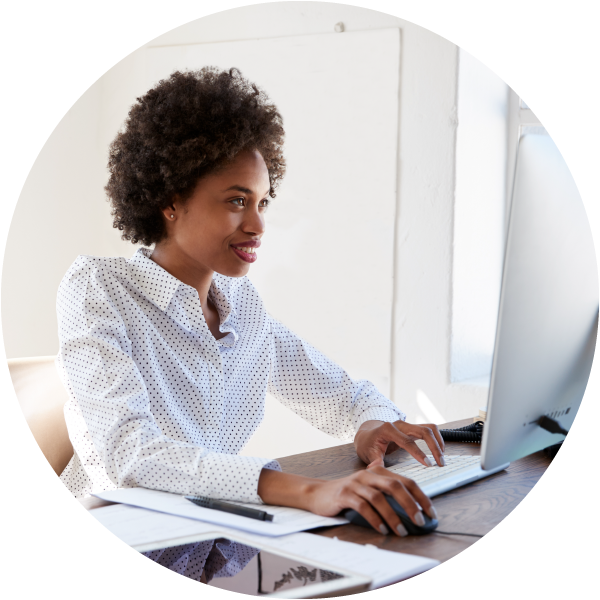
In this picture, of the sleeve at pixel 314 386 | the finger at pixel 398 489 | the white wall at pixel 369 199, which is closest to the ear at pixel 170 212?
the sleeve at pixel 314 386

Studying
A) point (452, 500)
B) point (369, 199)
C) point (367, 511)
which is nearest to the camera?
point (367, 511)

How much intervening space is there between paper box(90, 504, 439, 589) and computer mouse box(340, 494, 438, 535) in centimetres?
6

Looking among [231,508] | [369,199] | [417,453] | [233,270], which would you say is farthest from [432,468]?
[369,199]

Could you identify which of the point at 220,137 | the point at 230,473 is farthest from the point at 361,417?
the point at 220,137

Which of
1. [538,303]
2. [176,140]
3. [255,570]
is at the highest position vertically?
[176,140]

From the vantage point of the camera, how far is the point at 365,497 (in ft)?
2.66

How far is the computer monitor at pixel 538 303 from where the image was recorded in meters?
0.72

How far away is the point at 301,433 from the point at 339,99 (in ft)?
4.57

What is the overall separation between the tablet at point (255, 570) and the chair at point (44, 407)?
67 cm

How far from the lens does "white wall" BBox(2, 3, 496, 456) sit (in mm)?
2457

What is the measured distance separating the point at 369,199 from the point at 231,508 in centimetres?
190

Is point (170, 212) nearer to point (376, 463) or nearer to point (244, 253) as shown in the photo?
point (244, 253)

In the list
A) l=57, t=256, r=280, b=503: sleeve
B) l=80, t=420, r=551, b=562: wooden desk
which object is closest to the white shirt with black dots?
l=57, t=256, r=280, b=503: sleeve

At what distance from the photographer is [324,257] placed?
2.69 metres
